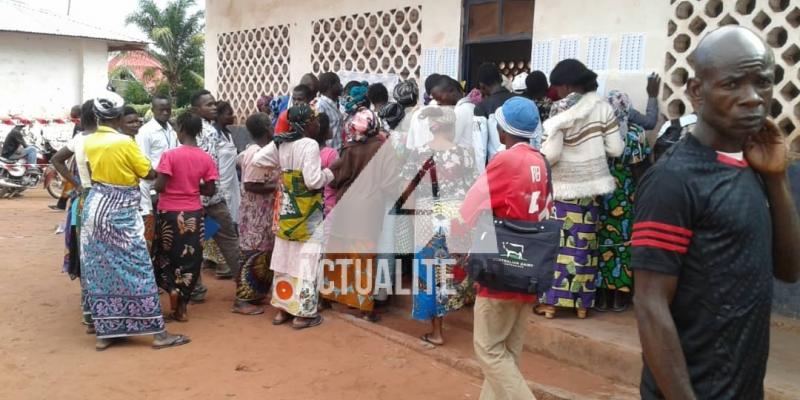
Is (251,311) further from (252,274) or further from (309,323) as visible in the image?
(309,323)

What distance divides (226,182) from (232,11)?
3.82 meters

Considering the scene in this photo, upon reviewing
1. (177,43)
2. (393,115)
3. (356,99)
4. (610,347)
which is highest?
(177,43)

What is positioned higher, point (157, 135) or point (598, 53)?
point (598, 53)

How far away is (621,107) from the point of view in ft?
15.9

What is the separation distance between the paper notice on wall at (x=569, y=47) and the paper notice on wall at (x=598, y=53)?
0.35 feet

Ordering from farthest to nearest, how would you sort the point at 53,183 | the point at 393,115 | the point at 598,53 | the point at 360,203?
the point at 53,183 → the point at 393,115 → the point at 598,53 → the point at 360,203

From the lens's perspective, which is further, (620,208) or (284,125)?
(284,125)

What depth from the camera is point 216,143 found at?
6402 mm

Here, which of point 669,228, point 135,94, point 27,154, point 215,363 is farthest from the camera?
point 135,94

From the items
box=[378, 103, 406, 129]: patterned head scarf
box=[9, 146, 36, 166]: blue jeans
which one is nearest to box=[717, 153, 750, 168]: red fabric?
box=[378, 103, 406, 129]: patterned head scarf

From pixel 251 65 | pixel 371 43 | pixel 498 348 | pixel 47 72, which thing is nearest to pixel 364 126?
pixel 498 348

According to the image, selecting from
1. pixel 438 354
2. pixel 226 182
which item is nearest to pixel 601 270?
pixel 438 354

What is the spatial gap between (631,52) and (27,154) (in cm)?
1258

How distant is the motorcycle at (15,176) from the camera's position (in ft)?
43.6
